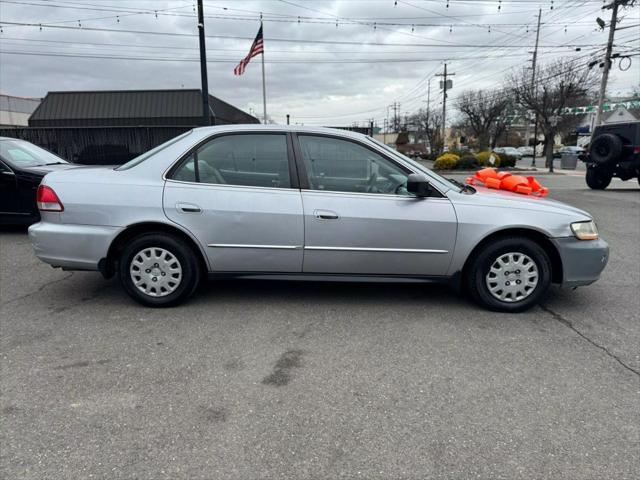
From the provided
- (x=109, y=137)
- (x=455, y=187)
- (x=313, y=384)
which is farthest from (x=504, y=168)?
(x=313, y=384)

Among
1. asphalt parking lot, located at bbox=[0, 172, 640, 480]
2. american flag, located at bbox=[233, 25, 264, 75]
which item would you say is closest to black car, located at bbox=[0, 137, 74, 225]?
asphalt parking lot, located at bbox=[0, 172, 640, 480]

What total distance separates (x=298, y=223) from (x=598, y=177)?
51.3ft

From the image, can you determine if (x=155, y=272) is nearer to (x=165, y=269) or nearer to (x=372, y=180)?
(x=165, y=269)

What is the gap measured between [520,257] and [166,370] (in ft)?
9.88

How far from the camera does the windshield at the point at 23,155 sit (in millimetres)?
7180

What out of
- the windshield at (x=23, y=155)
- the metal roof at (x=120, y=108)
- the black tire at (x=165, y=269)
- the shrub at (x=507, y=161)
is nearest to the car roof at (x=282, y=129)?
the black tire at (x=165, y=269)

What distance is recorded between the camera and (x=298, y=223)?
13.2 ft

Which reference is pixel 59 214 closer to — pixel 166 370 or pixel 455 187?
pixel 166 370

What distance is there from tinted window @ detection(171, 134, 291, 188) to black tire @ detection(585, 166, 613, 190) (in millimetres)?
15075

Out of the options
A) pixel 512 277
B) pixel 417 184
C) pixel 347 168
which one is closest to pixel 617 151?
pixel 512 277

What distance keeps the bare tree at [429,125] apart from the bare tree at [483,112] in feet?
16.5

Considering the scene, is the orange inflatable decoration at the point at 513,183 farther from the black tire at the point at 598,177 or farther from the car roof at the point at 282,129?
the black tire at the point at 598,177

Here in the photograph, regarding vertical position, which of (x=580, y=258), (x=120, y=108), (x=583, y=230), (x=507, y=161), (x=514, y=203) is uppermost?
(x=120, y=108)

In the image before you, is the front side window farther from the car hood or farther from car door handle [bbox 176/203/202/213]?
car door handle [bbox 176/203/202/213]
